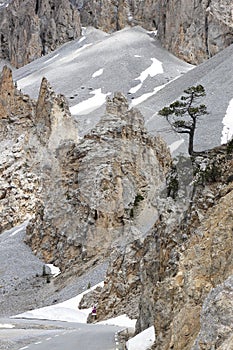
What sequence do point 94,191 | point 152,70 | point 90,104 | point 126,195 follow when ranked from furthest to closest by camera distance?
point 152,70, point 90,104, point 126,195, point 94,191

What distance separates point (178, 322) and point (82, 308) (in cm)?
2108

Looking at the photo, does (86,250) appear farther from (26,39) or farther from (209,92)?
(26,39)

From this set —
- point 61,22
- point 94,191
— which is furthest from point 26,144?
point 61,22

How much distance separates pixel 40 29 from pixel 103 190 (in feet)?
387

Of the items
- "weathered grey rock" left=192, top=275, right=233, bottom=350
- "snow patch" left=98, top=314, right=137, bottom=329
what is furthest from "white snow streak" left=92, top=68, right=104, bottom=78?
"weathered grey rock" left=192, top=275, right=233, bottom=350

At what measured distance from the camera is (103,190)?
1716 inches

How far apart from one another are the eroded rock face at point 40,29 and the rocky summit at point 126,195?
27.4 metres

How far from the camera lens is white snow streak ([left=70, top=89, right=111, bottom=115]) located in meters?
97.2

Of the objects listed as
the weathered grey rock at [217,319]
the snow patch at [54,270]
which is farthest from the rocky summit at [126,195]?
the snow patch at [54,270]

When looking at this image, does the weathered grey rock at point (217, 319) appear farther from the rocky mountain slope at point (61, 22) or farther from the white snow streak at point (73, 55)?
the white snow streak at point (73, 55)

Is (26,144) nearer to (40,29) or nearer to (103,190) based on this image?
(103,190)

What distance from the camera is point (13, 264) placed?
4419cm

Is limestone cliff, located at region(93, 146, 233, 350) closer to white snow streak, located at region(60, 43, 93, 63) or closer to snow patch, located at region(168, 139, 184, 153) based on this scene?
snow patch, located at region(168, 139, 184, 153)

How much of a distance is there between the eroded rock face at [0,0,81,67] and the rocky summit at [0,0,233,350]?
27.4 meters
